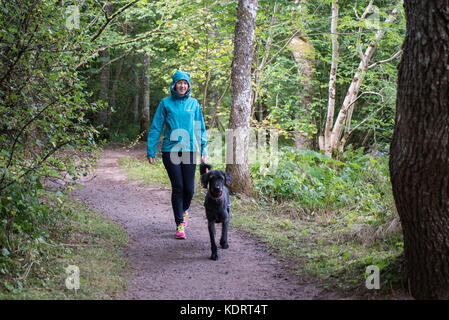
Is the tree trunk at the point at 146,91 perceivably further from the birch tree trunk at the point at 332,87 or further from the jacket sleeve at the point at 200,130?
the jacket sleeve at the point at 200,130

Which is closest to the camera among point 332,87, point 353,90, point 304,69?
point 353,90

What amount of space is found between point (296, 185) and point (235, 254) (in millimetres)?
3739

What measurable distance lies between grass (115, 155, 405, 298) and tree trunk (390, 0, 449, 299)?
0.39 m

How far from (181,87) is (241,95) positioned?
9.48 ft

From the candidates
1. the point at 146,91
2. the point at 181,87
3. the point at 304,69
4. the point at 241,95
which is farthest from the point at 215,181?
the point at 146,91

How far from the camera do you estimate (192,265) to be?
4.99 m

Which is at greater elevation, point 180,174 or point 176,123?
point 176,123

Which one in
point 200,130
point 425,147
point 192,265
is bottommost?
point 192,265

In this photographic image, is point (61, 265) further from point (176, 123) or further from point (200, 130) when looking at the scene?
point (200, 130)

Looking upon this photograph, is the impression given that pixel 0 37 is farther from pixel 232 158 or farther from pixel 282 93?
pixel 282 93

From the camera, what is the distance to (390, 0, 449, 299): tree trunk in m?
3.01

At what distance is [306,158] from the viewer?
10.2 m

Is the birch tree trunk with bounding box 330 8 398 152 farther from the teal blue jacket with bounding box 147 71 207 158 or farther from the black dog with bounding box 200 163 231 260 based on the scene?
the black dog with bounding box 200 163 231 260

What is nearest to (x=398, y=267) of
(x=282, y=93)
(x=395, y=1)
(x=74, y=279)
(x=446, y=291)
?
(x=446, y=291)
